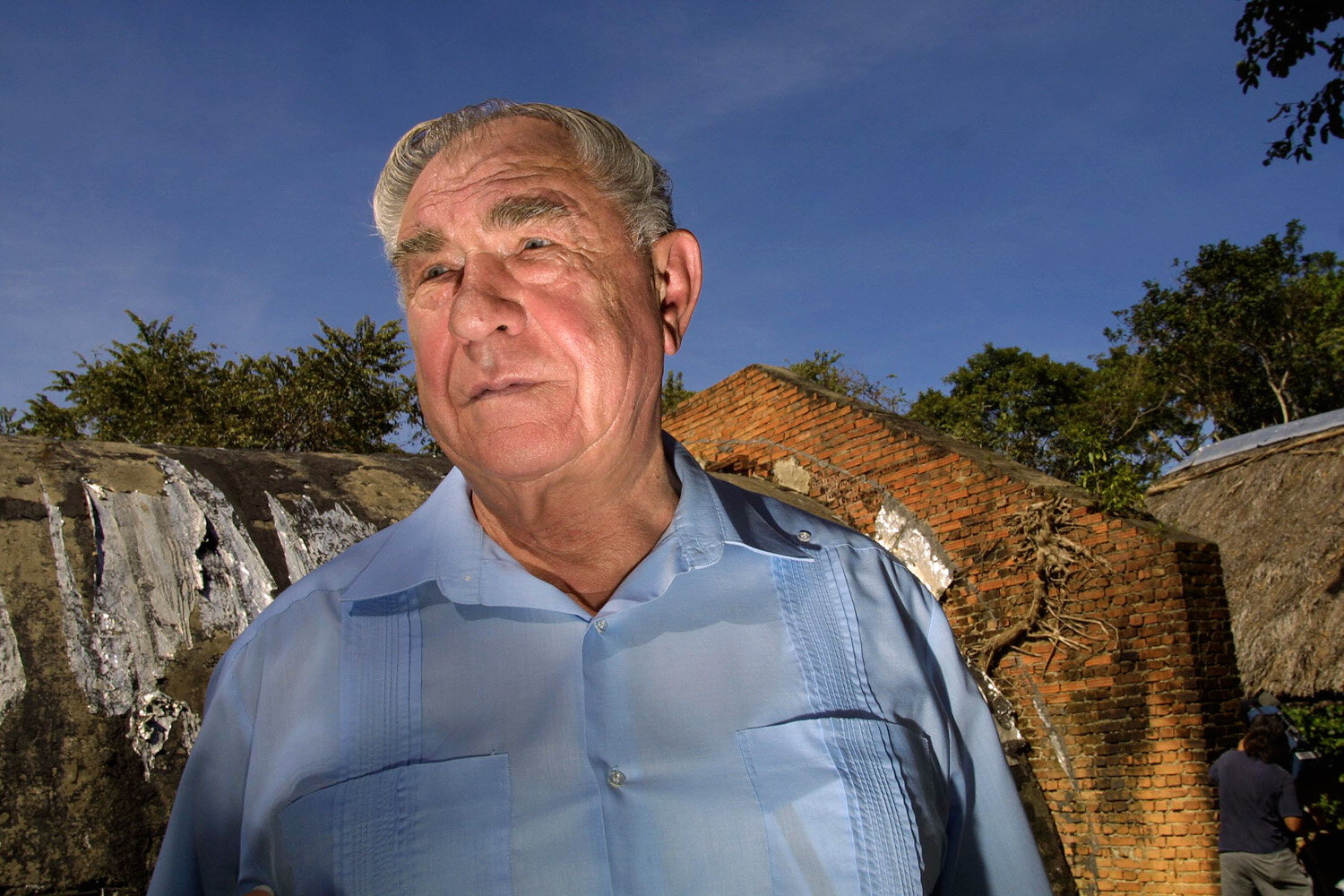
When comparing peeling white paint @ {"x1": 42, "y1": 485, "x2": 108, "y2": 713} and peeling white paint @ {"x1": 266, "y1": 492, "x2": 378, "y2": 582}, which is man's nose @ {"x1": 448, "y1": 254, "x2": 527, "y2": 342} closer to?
peeling white paint @ {"x1": 42, "y1": 485, "x2": 108, "y2": 713}

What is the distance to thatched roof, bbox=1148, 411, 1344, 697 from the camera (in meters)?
9.63

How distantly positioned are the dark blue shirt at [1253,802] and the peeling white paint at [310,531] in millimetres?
5166

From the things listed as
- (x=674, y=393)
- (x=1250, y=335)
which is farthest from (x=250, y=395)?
(x=1250, y=335)

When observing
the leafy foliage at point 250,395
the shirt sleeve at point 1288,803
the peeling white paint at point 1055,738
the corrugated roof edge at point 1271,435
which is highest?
the leafy foliage at point 250,395

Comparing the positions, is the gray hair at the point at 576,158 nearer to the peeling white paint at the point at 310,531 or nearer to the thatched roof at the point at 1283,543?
the peeling white paint at the point at 310,531

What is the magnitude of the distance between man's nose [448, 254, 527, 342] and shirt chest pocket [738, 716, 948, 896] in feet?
2.27

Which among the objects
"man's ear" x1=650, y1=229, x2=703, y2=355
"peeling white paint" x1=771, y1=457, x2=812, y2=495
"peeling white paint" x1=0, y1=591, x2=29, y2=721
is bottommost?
"peeling white paint" x1=0, y1=591, x2=29, y2=721

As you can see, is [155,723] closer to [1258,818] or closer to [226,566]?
[226,566]

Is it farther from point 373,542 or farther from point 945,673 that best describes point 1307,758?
point 373,542

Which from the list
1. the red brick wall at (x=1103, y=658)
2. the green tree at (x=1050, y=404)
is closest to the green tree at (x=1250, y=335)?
the green tree at (x=1050, y=404)

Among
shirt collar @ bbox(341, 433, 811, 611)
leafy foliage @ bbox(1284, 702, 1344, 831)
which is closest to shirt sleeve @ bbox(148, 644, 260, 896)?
shirt collar @ bbox(341, 433, 811, 611)

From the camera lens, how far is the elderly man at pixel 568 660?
1.21 m

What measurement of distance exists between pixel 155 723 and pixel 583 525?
2068mm

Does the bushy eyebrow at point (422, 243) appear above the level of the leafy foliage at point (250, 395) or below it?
below
